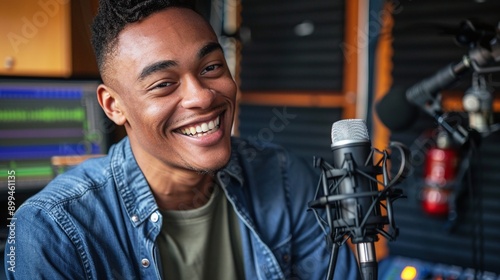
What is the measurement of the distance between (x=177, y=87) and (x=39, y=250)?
457 mm

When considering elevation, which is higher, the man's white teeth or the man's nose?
the man's nose

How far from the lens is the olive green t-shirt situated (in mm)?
1410

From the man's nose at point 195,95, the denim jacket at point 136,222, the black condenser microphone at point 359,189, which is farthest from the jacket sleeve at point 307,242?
the black condenser microphone at point 359,189

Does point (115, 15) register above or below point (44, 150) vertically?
above

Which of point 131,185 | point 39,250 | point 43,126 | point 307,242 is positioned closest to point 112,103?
point 131,185

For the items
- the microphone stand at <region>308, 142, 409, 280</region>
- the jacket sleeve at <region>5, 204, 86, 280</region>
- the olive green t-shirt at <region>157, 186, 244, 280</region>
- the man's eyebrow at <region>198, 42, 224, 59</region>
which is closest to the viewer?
the microphone stand at <region>308, 142, 409, 280</region>

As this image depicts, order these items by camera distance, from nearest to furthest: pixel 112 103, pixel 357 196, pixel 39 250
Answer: pixel 357 196 → pixel 39 250 → pixel 112 103

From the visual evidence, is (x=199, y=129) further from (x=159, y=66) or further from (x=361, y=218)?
(x=361, y=218)

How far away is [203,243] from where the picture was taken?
1.45 metres

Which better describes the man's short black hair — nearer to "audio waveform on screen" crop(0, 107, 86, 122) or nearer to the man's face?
the man's face

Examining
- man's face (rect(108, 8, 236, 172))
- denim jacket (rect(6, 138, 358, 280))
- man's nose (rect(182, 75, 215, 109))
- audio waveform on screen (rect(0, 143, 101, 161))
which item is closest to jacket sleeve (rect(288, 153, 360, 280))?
denim jacket (rect(6, 138, 358, 280))

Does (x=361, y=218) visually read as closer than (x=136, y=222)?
Yes

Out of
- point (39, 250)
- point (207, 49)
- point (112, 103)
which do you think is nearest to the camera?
point (39, 250)

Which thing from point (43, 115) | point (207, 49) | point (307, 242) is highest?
point (207, 49)
